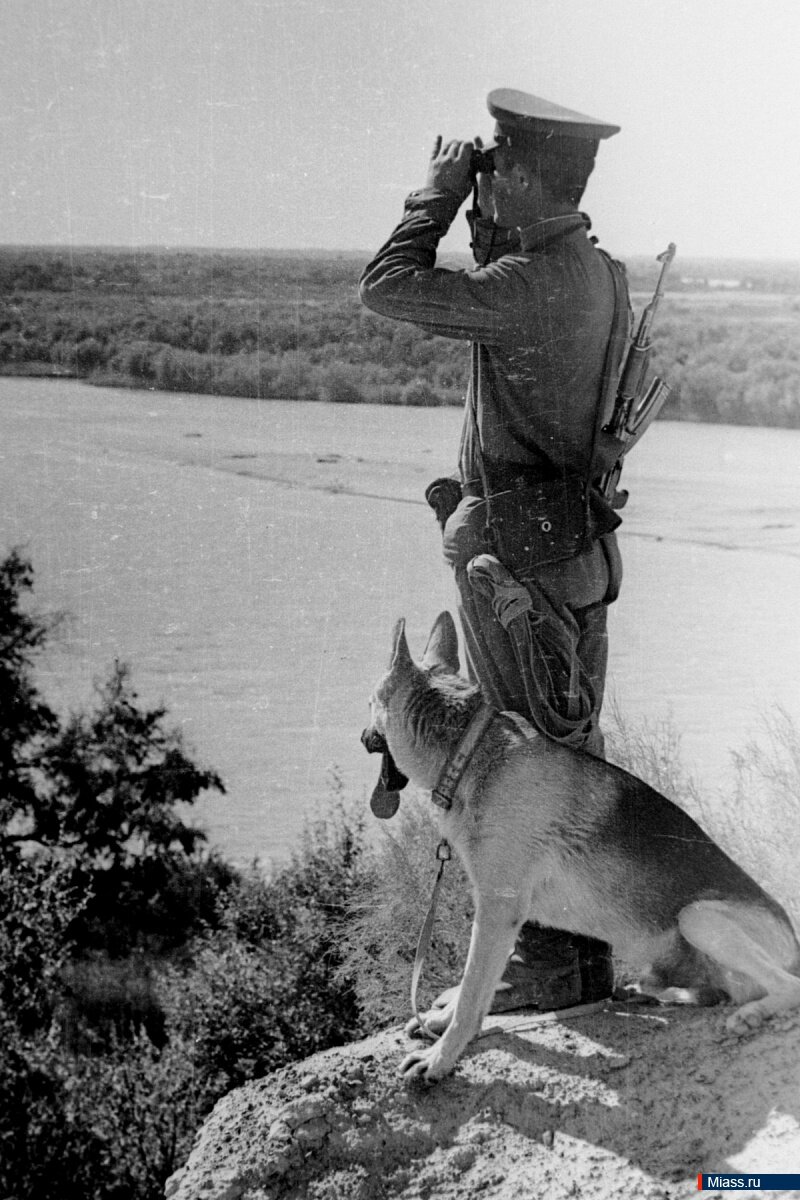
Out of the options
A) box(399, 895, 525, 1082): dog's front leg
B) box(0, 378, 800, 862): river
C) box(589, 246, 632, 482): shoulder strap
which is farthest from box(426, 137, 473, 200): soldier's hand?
box(0, 378, 800, 862): river

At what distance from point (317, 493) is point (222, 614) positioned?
1.70 meters

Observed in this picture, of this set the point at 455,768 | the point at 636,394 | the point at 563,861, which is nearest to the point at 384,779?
the point at 455,768

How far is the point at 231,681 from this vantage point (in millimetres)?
13711

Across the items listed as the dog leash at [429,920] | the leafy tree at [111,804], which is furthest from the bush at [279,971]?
the dog leash at [429,920]

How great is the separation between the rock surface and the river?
7271 mm

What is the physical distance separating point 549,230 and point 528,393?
1.58ft

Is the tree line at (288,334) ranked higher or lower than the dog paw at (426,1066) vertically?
higher

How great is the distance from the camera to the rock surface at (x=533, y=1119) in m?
3.56

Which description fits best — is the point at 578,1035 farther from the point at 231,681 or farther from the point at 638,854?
the point at 231,681

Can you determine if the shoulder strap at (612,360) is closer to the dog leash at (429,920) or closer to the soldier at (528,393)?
the soldier at (528,393)

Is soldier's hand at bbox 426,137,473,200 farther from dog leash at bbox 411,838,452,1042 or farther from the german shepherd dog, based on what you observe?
dog leash at bbox 411,838,452,1042

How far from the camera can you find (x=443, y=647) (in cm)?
401

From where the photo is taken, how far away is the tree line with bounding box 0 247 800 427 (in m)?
11.9

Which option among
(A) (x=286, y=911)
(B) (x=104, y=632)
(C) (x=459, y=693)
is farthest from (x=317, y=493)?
(C) (x=459, y=693)
